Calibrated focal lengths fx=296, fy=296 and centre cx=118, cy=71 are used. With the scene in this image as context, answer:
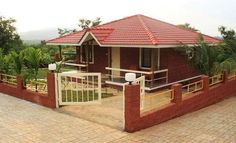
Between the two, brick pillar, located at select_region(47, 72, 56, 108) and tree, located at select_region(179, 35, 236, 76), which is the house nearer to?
tree, located at select_region(179, 35, 236, 76)

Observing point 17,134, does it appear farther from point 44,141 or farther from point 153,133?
point 153,133

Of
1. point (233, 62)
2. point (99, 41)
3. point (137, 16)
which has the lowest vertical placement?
point (233, 62)

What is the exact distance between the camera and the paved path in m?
8.73

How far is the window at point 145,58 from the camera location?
1633cm

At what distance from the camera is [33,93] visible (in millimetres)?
13461

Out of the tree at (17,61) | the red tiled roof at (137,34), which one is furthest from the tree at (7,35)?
the tree at (17,61)

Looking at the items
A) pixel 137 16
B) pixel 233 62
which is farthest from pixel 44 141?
pixel 137 16

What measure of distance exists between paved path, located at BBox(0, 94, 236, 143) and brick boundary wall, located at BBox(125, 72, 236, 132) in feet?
0.83

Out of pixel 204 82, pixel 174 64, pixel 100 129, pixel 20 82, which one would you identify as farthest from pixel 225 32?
pixel 100 129

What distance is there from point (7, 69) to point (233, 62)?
12484 mm

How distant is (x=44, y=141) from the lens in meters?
8.59

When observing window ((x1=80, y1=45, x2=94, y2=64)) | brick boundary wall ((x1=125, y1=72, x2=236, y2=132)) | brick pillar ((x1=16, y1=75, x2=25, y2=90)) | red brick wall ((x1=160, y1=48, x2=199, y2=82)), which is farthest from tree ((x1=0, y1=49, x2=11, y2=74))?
brick boundary wall ((x1=125, y1=72, x2=236, y2=132))

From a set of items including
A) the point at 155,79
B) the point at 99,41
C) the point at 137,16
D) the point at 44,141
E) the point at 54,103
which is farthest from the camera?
the point at 137,16

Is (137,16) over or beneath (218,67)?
over
